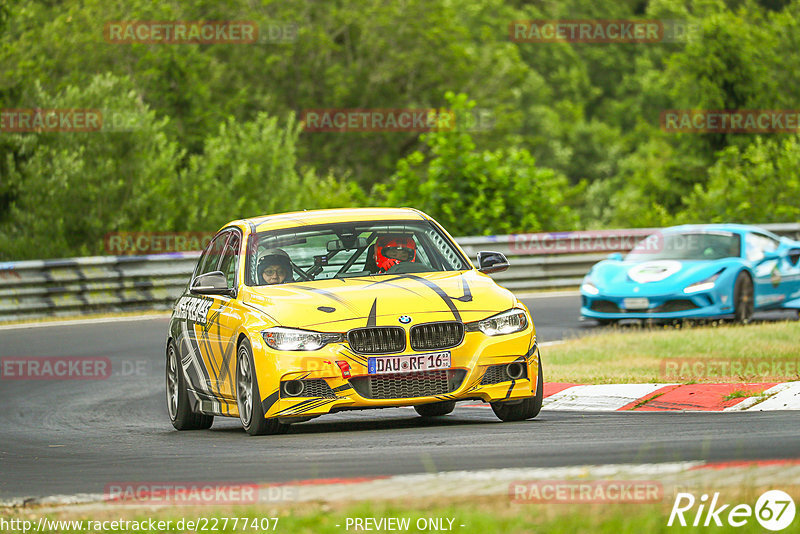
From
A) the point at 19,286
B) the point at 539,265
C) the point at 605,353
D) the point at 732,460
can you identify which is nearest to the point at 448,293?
the point at 732,460

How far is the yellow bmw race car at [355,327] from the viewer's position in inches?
358

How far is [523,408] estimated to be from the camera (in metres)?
9.69

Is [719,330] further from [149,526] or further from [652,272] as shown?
[149,526]

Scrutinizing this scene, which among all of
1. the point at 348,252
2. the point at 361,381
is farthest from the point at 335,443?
the point at 348,252

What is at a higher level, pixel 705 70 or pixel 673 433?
pixel 705 70

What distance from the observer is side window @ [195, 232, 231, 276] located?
37.1ft

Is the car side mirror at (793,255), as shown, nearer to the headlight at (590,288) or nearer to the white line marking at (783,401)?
the headlight at (590,288)

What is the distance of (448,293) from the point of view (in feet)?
31.1

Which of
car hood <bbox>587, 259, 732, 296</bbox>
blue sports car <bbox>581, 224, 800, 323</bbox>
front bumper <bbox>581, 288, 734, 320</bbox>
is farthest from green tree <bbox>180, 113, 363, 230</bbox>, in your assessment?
front bumper <bbox>581, 288, 734, 320</bbox>

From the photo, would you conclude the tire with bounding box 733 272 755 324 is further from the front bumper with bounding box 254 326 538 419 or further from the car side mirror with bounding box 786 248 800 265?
the front bumper with bounding box 254 326 538 419

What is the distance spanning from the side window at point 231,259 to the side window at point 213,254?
0.20 m

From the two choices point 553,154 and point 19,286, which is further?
point 553,154

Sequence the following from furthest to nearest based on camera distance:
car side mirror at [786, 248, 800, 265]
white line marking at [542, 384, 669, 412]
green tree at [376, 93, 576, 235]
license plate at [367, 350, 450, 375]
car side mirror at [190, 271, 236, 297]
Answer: green tree at [376, 93, 576, 235] < car side mirror at [786, 248, 800, 265] < white line marking at [542, 384, 669, 412] < car side mirror at [190, 271, 236, 297] < license plate at [367, 350, 450, 375]

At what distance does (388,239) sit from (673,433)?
3030 mm
